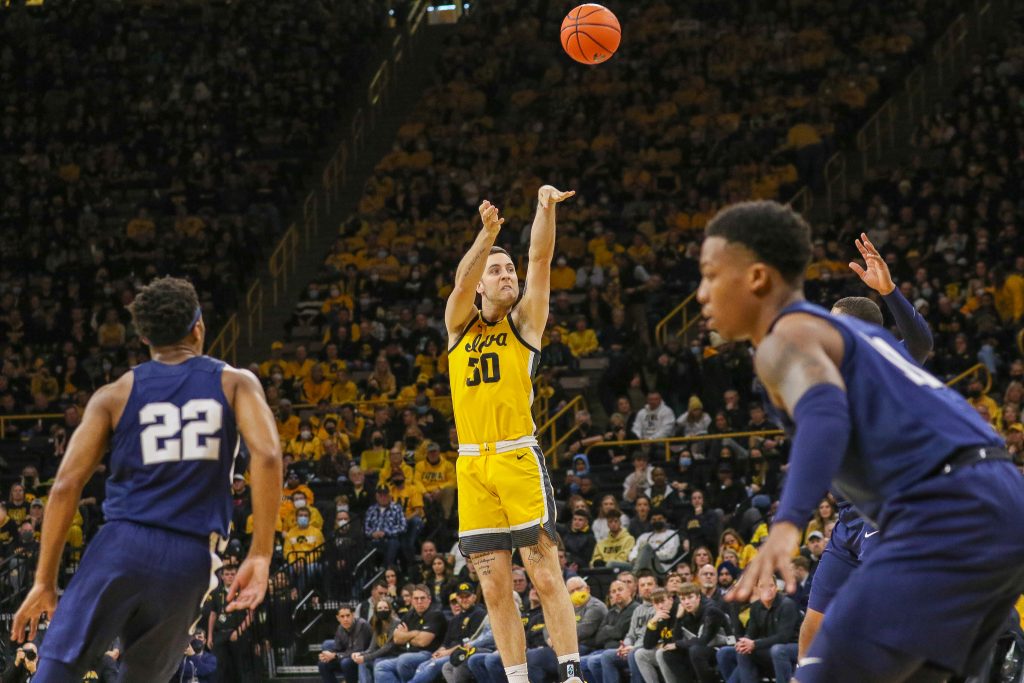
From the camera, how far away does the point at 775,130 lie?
29.0 metres

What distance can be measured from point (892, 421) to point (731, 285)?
2.36 feet

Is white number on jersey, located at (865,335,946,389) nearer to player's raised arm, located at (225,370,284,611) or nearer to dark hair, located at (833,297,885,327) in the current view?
player's raised arm, located at (225,370,284,611)

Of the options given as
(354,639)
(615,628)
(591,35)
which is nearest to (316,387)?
(354,639)

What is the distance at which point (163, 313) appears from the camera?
6375 millimetres

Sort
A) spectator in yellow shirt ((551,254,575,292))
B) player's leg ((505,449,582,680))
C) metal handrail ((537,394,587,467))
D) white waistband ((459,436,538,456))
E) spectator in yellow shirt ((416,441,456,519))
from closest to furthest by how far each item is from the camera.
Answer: player's leg ((505,449,582,680))
white waistband ((459,436,538,456))
spectator in yellow shirt ((416,441,456,519))
metal handrail ((537,394,587,467))
spectator in yellow shirt ((551,254,575,292))

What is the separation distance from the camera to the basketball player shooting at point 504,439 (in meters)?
9.41

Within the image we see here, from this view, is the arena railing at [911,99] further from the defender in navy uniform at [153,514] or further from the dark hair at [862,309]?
the defender in navy uniform at [153,514]

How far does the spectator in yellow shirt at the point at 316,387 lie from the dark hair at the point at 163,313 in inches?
716

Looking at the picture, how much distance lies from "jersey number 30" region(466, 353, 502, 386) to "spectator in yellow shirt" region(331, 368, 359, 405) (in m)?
14.6

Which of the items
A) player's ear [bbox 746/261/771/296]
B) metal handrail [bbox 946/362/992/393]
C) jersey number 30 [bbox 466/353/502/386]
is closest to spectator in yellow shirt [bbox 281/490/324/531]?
metal handrail [bbox 946/362/992/393]

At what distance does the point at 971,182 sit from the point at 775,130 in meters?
5.45

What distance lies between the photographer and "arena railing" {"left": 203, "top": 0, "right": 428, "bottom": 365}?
1138 inches

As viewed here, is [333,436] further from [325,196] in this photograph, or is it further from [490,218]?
[490,218]

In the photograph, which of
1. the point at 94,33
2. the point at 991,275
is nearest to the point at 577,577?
the point at 991,275
